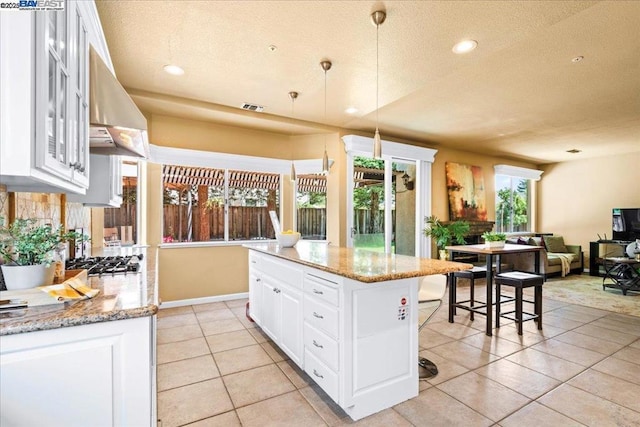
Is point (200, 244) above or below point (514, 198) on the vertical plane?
below

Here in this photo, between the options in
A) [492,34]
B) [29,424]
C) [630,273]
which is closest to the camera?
[29,424]

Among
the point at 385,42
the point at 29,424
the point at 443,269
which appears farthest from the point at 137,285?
the point at 385,42

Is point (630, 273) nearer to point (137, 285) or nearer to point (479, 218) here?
Answer: point (479, 218)

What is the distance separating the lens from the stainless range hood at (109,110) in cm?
177

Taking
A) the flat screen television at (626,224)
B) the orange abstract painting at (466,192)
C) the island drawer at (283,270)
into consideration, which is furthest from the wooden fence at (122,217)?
the flat screen television at (626,224)

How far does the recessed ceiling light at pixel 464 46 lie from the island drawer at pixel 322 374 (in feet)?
9.13

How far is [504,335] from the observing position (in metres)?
3.37

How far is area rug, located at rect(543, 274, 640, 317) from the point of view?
172 inches

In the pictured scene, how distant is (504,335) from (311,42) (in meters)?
3.51

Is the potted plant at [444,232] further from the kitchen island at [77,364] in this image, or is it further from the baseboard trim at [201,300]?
the kitchen island at [77,364]

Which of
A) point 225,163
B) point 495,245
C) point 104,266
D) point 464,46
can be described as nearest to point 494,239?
point 495,245

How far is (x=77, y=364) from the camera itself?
1.17m

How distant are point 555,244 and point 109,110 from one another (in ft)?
28.3

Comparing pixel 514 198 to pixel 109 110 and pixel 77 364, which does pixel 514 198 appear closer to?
pixel 109 110
